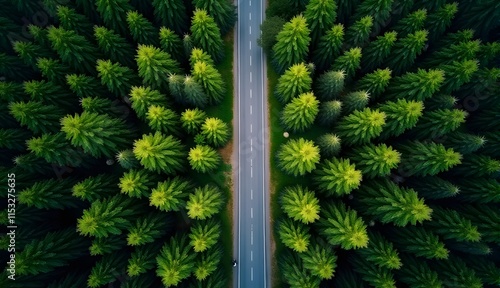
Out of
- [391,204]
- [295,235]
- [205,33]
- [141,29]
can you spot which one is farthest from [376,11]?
[141,29]

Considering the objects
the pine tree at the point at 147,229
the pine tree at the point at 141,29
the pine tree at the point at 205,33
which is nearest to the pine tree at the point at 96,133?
the pine tree at the point at 147,229

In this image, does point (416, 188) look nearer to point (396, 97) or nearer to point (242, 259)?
point (396, 97)

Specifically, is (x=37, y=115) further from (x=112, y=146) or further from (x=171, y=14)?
(x=171, y=14)

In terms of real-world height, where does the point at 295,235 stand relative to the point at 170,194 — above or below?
below

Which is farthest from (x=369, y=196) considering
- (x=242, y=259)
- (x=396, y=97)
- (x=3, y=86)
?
(x=3, y=86)

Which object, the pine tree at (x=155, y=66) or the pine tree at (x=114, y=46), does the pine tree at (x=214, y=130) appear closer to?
the pine tree at (x=155, y=66)

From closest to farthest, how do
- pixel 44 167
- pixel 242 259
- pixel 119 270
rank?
1. pixel 119 270
2. pixel 44 167
3. pixel 242 259

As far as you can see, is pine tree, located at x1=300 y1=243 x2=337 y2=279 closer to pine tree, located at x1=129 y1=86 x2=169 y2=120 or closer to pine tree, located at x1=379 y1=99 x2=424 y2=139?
pine tree, located at x1=379 y1=99 x2=424 y2=139
